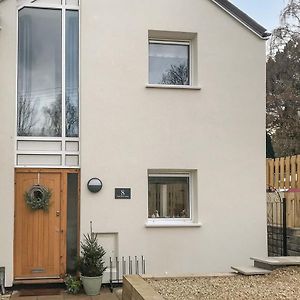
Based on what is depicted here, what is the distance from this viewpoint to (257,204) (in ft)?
39.3

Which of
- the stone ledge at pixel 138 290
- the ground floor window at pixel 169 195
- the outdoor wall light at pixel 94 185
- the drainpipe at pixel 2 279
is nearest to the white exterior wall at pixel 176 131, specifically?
the outdoor wall light at pixel 94 185

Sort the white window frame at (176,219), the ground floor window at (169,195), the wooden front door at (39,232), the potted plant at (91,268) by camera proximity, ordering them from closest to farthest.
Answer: the potted plant at (91,268)
the wooden front door at (39,232)
the white window frame at (176,219)
the ground floor window at (169,195)

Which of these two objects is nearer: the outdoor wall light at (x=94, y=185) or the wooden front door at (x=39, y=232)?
the wooden front door at (x=39, y=232)

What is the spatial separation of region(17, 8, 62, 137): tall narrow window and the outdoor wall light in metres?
1.23

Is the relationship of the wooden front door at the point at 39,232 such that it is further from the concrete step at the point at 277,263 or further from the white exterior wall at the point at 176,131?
the concrete step at the point at 277,263

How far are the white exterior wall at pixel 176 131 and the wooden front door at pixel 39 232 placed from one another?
547 mm

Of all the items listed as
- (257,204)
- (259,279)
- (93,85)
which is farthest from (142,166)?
(259,279)

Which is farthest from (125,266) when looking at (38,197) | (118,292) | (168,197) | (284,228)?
(284,228)

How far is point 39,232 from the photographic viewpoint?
11.0m

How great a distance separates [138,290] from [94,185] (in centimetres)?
379

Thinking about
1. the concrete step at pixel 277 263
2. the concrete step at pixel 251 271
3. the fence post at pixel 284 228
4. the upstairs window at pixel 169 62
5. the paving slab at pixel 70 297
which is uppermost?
the upstairs window at pixel 169 62

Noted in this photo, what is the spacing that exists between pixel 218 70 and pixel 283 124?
2099 cm

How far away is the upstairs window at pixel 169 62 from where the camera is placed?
12.1 meters

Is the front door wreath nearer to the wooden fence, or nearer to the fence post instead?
the fence post
